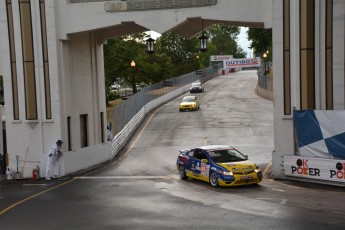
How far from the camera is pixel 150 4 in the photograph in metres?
22.3

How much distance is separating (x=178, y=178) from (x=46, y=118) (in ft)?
22.4

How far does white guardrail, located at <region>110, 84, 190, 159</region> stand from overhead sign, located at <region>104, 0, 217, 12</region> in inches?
349

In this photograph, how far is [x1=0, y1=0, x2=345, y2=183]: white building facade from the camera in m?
19.3

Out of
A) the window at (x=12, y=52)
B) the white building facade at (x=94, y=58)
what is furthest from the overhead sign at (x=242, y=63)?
the window at (x=12, y=52)

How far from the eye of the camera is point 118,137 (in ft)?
103

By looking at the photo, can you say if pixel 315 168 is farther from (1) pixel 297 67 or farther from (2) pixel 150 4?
(2) pixel 150 4

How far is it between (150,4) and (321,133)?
29.4 ft

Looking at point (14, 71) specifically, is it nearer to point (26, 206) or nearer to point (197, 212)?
point (26, 206)

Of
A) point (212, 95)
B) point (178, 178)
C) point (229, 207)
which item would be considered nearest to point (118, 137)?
point (178, 178)

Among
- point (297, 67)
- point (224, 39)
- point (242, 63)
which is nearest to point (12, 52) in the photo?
point (297, 67)

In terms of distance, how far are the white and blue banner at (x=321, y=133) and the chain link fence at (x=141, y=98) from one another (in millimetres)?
17649

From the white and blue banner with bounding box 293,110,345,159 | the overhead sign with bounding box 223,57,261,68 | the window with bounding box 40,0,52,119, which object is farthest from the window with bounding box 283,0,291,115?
the overhead sign with bounding box 223,57,261,68

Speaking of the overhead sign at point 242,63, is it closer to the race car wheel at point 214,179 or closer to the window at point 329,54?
the window at point 329,54

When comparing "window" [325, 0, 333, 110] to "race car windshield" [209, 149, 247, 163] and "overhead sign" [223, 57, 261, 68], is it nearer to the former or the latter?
"race car windshield" [209, 149, 247, 163]
